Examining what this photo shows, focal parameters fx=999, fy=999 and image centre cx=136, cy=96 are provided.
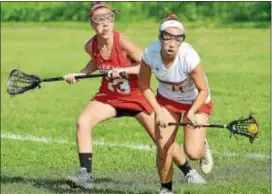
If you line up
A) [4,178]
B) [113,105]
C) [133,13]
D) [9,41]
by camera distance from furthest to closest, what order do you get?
[133,13], [9,41], [4,178], [113,105]

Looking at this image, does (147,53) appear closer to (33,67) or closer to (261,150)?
(261,150)

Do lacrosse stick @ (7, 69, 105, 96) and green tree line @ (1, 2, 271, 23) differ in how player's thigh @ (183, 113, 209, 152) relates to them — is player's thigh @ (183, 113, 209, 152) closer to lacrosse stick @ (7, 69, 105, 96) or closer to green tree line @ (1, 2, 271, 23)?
Result: lacrosse stick @ (7, 69, 105, 96)

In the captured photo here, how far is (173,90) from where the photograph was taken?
912 centimetres

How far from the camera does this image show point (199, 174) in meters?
10.5

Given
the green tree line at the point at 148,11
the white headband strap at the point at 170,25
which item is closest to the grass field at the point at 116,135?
the white headband strap at the point at 170,25

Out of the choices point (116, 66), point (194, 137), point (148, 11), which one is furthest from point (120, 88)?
point (148, 11)

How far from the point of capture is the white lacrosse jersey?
8.81 m

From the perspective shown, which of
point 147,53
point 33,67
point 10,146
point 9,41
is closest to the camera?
point 147,53

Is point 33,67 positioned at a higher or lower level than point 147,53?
lower

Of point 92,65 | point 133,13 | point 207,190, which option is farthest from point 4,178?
point 133,13

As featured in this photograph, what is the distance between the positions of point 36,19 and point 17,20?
2.57 ft

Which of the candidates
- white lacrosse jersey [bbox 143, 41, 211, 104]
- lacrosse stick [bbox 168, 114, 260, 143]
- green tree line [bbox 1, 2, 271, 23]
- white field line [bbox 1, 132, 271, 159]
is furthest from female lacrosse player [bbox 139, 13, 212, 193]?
green tree line [bbox 1, 2, 271, 23]

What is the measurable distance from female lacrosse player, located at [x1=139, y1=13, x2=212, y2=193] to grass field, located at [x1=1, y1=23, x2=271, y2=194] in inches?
17.3

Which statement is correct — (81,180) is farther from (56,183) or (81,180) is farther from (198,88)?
(198,88)
